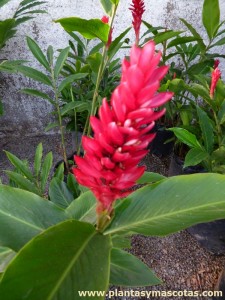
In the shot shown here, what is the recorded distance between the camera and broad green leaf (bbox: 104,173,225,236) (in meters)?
0.64

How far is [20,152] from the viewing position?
2189 mm

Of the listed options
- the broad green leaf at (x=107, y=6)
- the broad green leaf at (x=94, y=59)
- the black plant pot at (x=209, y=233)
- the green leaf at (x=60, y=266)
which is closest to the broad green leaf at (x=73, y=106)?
the broad green leaf at (x=94, y=59)

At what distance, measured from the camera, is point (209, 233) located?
1.49 metres

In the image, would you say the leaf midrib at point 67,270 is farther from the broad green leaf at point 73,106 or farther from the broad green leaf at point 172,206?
the broad green leaf at point 73,106

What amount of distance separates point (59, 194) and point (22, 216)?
0.41 metres

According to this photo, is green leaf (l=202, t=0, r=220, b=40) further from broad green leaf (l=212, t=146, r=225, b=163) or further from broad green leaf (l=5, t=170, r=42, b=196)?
broad green leaf (l=5, t=170, r=42, b=196)

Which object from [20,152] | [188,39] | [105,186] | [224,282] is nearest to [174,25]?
[188,39]

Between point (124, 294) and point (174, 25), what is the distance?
1596 millimetres

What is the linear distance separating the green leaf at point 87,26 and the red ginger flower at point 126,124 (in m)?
0.45

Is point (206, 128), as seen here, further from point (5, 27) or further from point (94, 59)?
point (5, 27)

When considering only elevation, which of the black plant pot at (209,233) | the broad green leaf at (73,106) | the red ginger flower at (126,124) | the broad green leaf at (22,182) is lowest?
the black plant pot at (209,233)

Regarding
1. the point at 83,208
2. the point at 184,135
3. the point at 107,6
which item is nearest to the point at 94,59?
the point at 107,6

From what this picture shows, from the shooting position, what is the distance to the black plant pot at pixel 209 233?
1.44 m

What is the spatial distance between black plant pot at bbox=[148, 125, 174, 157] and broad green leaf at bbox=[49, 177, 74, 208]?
40.9 inches
